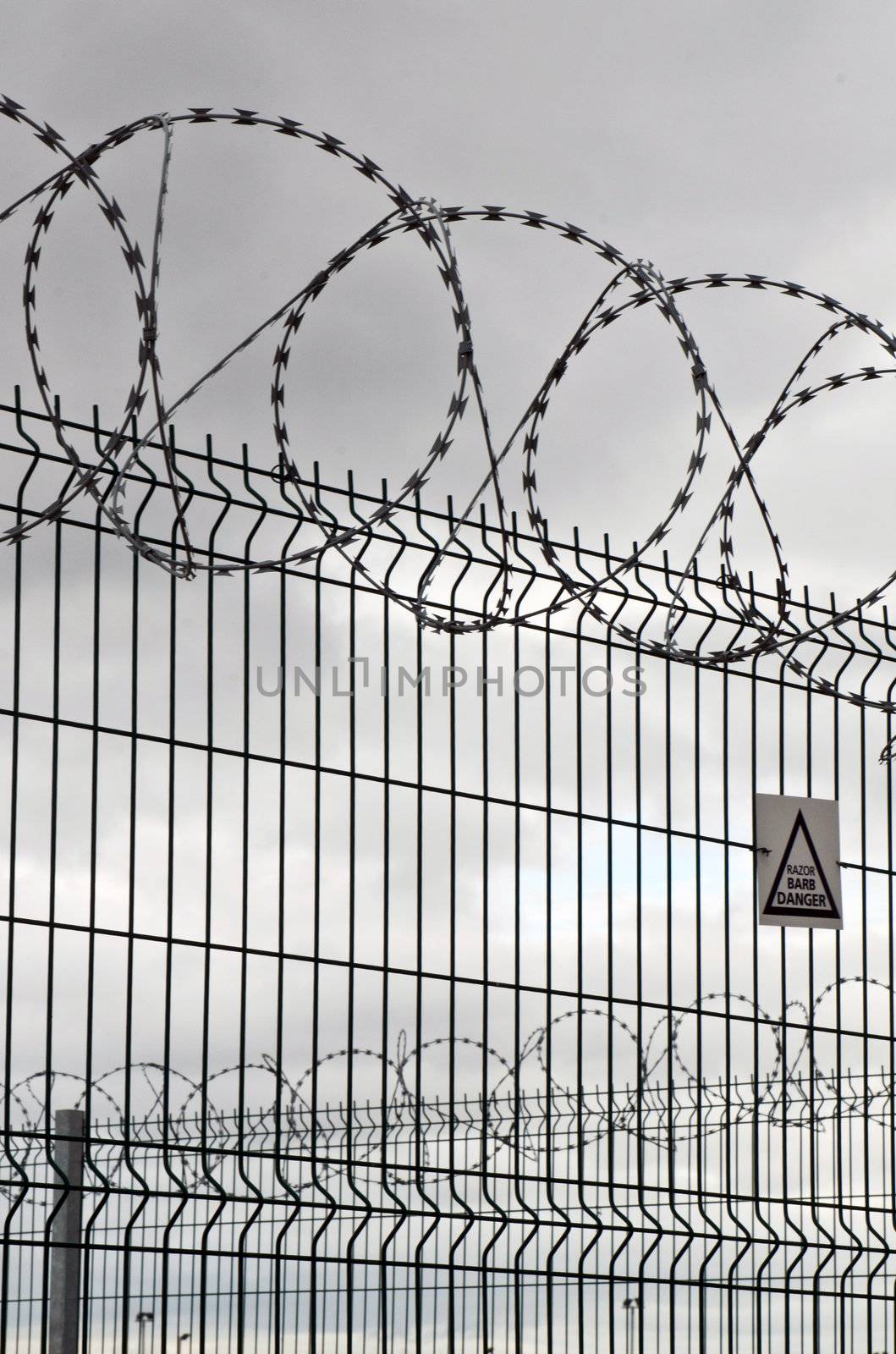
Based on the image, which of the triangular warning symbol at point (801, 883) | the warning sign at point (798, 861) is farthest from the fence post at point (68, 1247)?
the triangular warning symbol at point (801, 883)

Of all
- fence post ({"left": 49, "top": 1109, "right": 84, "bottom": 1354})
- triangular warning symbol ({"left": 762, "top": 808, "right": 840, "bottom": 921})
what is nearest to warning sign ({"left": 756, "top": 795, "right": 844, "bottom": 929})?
triangular warning symbol ({"left": 762, "top": 808, "right": 840, "bottom": 921})

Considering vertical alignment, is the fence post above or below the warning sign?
below

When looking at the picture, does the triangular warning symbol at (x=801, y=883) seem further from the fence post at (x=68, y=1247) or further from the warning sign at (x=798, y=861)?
the fence post at (x=68, y=1247)

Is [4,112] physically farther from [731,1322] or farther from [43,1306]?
[731,1322]

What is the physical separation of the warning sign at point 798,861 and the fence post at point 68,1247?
4.63 m

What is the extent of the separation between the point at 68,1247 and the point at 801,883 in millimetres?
5537

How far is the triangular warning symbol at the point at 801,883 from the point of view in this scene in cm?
1187

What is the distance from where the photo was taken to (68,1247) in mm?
7941

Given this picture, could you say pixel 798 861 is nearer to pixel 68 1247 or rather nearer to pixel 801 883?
pixel 801 883

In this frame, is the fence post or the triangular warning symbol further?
the triangular warning symbol

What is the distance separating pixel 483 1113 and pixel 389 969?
804mm

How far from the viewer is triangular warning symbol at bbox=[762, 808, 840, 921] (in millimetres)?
11867

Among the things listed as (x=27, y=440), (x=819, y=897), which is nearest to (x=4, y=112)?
(x=27, y=440)

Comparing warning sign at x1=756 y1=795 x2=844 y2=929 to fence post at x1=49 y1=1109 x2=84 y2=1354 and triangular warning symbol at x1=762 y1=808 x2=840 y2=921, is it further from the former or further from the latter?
fence post at x1=49 y1=1109 x2=84 y2=1354
